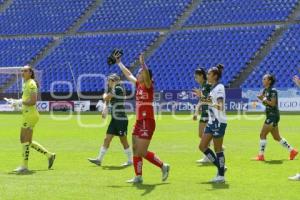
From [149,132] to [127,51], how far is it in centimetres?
4131

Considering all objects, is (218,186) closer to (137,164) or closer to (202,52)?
(137,164)

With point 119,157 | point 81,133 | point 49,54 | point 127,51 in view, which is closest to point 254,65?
point 127,51

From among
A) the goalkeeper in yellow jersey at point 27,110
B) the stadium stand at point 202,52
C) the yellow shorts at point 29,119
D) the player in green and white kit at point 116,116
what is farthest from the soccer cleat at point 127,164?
the stadium stand at point 202,52

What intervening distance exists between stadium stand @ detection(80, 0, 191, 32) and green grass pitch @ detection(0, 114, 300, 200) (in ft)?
113

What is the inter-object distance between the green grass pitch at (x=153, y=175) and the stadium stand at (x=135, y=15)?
34.5 meters

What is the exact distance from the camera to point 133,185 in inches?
442

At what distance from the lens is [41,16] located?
2372 inches

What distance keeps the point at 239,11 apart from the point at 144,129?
138ft

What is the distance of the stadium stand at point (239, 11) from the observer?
165 ft

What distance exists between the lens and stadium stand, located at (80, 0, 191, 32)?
54719mm

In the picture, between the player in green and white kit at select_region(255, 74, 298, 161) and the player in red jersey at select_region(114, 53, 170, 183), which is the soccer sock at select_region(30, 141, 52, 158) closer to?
the player in red jersey at select_region(114, 53, 170, 183)

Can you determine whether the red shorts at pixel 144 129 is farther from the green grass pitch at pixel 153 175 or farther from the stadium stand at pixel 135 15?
the stadium stand at pixel 135 15

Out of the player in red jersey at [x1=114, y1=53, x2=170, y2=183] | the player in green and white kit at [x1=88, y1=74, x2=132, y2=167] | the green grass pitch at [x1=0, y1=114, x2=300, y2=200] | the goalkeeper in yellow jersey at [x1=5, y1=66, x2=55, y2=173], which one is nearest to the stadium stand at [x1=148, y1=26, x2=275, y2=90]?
the green grass pitch at [x1=0, y1=114, x2=300, y2=200]

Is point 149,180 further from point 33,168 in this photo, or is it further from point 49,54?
point 49,54
